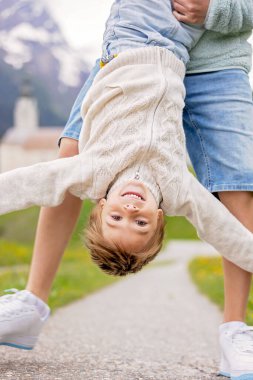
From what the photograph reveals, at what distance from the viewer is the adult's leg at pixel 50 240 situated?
9.61 feet

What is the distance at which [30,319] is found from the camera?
2818mm

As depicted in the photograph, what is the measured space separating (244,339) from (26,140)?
60.6 meters

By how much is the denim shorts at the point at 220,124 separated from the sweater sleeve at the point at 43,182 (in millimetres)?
432

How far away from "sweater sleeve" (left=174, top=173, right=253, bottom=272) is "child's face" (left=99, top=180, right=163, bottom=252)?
5.6 inches

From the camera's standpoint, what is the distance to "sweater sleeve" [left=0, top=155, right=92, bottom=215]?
2.43 metres

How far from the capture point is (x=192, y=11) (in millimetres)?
2691

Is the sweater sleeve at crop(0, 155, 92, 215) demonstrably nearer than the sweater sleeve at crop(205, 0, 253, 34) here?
Yes

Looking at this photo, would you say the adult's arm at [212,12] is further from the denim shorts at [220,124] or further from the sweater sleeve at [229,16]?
the denim shorts at [220,124]

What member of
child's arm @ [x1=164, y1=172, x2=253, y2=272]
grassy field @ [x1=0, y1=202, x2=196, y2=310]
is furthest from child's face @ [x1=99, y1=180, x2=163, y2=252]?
grassy field @ [x1=0, y1=202, x2=196, y2=310]

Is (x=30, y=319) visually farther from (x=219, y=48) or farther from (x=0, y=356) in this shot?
(x=219, y=48)

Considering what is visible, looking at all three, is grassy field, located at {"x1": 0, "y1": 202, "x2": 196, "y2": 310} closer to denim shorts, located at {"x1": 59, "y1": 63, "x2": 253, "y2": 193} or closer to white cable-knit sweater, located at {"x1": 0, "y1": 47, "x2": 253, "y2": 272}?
white cable-knit sweater, located at {"x1": 0, "y1": 47, "x2": 253, "y2": 272}

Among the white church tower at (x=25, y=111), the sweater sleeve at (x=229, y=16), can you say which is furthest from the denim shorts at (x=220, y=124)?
the white church tower at (x=25, y=111)

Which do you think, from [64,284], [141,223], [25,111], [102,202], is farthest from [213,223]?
[25,111]

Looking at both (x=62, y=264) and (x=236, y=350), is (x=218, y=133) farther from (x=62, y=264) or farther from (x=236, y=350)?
(x=62, y=264)
